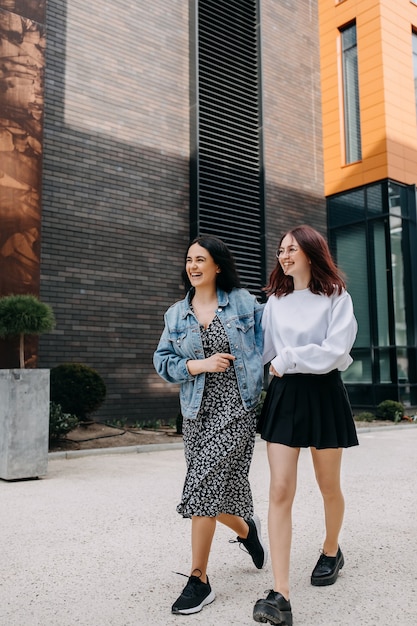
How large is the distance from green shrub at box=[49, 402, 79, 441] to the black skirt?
5.82m

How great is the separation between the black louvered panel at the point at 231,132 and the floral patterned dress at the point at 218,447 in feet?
30.2

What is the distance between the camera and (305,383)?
2852mm

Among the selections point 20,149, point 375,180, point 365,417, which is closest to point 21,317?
point 20,149

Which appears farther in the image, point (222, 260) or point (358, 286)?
point (358, 286)

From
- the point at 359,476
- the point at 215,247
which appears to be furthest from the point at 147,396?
the point at 215,247

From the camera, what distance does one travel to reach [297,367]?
273cm

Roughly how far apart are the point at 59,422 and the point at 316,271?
6118 mm

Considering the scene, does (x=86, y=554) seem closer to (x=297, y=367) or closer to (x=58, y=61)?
(x=297, y=367)

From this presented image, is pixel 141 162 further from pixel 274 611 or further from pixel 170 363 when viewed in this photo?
pixel 274 611

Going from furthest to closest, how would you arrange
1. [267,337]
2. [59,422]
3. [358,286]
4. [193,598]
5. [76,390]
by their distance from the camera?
[358,286], [76,390], [59,422], [267,337], [193,598]

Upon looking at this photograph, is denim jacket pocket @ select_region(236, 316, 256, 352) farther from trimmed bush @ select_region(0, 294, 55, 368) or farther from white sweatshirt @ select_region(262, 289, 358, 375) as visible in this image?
trimmed bush @ select_region(0, 294, 55, 368)

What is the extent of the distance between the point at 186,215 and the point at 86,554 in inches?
361

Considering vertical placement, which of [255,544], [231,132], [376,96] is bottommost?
[255,544]

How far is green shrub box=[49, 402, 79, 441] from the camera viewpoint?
26.7 ft
